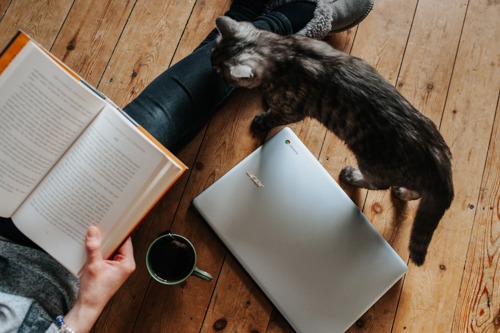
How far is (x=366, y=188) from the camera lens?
4.15 ft

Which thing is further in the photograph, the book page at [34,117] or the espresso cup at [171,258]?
the espresso cup at [171,258]

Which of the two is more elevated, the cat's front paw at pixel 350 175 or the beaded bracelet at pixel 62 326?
the beaded bracelet at pixel 62 326

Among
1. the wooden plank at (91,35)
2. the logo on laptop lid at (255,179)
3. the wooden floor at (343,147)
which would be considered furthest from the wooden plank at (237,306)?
the wooden plank at (91,35)

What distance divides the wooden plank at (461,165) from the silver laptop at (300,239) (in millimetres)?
199

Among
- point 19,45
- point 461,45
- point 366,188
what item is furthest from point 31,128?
point 461,45

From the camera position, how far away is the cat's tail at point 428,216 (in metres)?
1.01

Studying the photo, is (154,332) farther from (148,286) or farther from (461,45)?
(461,45)

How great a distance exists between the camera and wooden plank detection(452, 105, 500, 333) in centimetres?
127

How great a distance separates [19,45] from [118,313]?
80 centimetres

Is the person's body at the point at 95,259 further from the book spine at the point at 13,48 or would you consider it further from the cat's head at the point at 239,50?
the book spine at the point at 13,48

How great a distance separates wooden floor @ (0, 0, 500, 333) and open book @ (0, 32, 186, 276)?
435 millimetres

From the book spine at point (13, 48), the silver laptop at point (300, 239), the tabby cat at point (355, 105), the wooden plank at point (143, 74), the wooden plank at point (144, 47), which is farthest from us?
the wooden plank at point (144, 47)

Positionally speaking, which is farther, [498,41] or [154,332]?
[498,41]

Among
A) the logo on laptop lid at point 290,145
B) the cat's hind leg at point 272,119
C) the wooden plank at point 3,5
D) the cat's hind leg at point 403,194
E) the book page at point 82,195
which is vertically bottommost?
the cat's hind leg at point 403,194
